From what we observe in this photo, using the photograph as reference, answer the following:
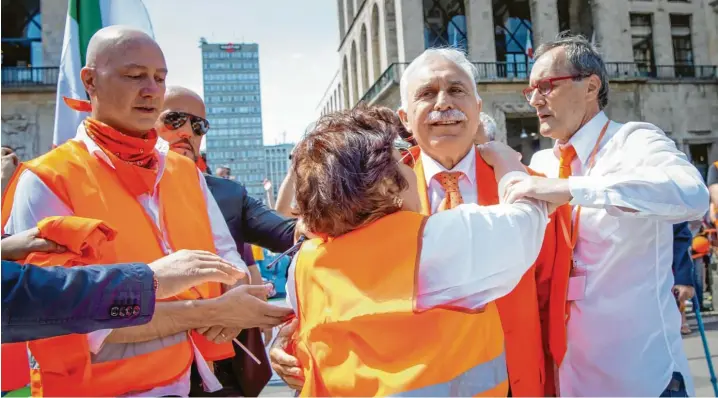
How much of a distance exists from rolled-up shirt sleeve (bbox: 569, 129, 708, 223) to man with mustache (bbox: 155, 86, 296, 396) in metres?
1.37

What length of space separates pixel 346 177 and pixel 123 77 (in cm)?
111

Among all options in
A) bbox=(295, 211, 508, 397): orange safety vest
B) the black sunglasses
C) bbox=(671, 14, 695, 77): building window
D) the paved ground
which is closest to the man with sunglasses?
bbox=(295, 211, 508, 397): orange safety vest

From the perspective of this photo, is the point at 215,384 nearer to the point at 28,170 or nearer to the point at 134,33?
the point at 28,170

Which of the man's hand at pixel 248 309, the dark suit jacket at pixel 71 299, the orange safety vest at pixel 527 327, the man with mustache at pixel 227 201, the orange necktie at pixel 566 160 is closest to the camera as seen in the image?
the dark suit jacket at pixel 71 299

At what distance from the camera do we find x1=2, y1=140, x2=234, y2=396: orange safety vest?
5.67 ft

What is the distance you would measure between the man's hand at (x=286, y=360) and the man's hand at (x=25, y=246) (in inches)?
29.0

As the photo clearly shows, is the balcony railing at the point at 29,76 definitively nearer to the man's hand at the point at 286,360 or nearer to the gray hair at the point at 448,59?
the gray hair at the point at 448,59

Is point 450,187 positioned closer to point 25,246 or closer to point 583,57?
point 583,57

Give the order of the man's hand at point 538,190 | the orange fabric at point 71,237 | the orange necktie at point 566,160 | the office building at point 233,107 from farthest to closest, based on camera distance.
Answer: the office building at point 233,107
the orange necktie at point 566,160
the man's hand at point 538,190
the orange fabric at point 71,237

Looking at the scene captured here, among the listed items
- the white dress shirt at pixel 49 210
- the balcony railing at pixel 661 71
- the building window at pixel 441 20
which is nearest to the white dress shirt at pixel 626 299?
the white dress shirt at pixel 49 210

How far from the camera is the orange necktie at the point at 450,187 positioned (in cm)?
225

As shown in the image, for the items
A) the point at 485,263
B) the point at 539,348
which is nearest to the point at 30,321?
the point at 485,263

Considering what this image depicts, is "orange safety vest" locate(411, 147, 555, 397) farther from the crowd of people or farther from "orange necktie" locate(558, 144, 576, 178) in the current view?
"orange necktie" locate(558, 144, 576, 178)

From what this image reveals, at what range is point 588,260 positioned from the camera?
2248mm
